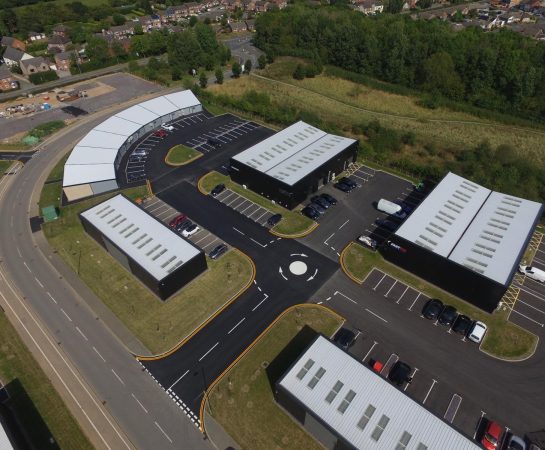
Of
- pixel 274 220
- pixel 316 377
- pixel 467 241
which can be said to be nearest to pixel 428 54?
pixel 467 241

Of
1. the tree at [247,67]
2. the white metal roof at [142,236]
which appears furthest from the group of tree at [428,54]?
the white metal roof at [142,236]

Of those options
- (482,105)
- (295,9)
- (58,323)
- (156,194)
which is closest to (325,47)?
(295,9)

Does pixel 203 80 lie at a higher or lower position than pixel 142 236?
higher

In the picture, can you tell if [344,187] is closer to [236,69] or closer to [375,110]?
[375,110]

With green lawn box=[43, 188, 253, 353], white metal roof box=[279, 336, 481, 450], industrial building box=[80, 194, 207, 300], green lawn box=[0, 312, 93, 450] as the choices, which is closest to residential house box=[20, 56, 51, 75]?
green lawn box=[43, 188, 253, 353]

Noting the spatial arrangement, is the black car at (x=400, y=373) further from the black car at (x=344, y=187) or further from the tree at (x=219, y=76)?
the tree at (x=219, y=76)

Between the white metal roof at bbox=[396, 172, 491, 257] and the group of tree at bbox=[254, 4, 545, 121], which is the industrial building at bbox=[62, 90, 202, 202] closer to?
the white metal roof at bbox=[396, 172, 491, 257]
